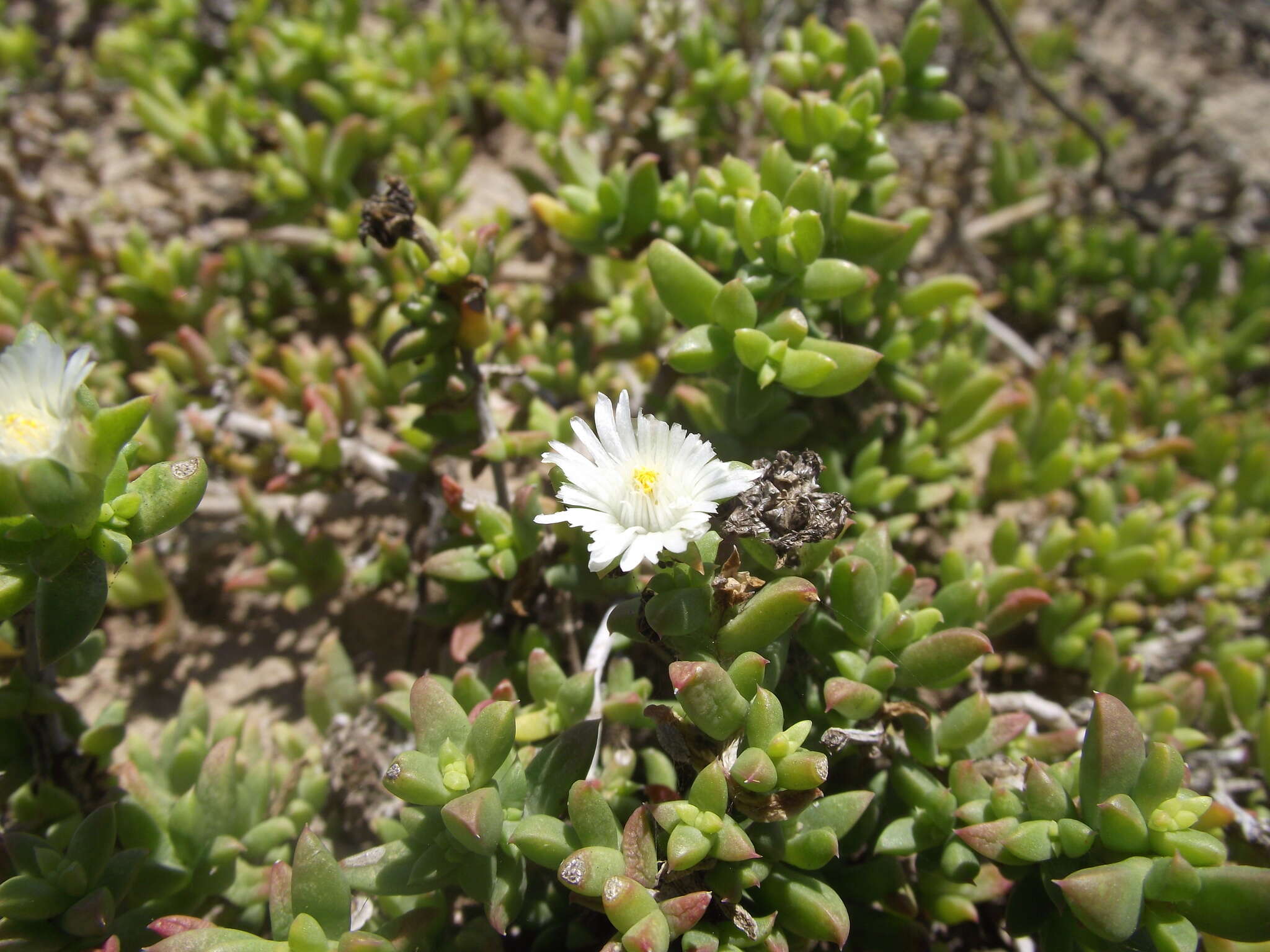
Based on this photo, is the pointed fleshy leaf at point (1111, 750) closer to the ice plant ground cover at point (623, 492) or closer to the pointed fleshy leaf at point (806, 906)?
the ice plant ground cover at point (623, 492)

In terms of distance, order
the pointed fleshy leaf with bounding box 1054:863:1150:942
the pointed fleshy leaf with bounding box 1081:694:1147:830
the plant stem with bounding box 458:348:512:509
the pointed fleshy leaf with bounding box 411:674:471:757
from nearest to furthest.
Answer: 1. the pointed fleshy leaf with bounding box 1054:863:1150:942
2. the pointed fleshy leaf with bounding box 1081:694:1147:830
3. the pointed fleshy leaf with bounding box 411:674:471:757
4. the plant stem with bounding box 458:348:512:509

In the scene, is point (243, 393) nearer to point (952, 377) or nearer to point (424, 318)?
point (424, 318)

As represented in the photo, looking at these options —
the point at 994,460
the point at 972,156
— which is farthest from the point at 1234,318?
the point at 994,460

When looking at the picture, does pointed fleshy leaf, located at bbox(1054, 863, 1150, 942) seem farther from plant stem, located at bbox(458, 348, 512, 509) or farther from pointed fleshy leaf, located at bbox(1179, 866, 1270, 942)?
plant stem, located at bbox(458, 348, 512, 509)

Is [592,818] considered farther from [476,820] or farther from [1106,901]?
[1106,901]

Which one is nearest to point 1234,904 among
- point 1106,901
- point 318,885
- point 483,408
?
point 1106,901

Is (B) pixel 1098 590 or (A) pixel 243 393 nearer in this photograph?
(B) pixel 1098 590

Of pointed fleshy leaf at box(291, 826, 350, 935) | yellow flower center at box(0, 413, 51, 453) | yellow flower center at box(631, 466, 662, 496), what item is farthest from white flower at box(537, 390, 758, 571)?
yellow flower center at box(0, 413, 51, 453)

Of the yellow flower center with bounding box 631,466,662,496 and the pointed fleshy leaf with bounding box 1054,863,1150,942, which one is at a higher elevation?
the yellow flower center with bounding box 631,466,662,496
